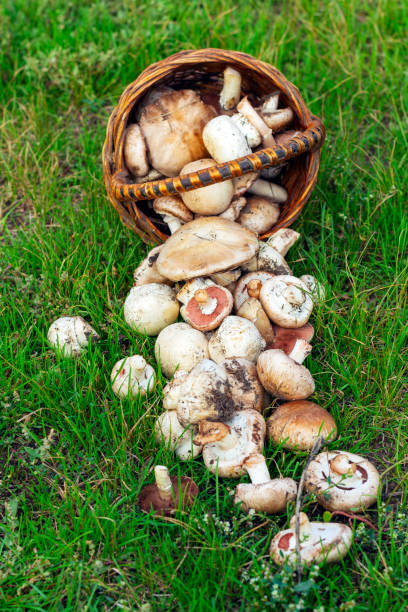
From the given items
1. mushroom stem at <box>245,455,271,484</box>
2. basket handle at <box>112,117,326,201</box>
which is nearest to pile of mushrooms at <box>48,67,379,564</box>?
mushroom stem at <box>245,455,271,484</box>

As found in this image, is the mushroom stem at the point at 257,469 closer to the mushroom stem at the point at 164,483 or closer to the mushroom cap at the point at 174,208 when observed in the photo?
the mushroom stem at the point at 164,483

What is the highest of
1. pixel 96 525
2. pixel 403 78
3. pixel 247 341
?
pixel 403 78

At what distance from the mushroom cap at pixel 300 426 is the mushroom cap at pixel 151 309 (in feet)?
2.60

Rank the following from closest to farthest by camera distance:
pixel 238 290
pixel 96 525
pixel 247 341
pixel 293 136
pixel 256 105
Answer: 1. pixel 96 525
2. pixel 247 341
3. pixel 238 290
4. pixel 293 136
5. pixel 256 105

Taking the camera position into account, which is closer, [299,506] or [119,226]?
[299,506]

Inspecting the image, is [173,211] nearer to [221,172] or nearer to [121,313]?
[221,172]

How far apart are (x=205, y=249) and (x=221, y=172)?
377 millimetres

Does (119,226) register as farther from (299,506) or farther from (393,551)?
(393,551)

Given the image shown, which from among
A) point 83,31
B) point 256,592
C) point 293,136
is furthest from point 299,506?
point 83,31

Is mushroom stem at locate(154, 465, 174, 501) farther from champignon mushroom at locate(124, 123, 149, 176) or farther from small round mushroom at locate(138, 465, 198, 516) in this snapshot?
champignon mushroom at locate(124, 123, 149, 176)

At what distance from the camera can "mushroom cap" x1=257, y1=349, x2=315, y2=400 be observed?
2.61 m

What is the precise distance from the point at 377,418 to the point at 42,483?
4.94 ft

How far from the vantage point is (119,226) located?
3793mm

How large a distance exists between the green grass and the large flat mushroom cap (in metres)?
0.44
